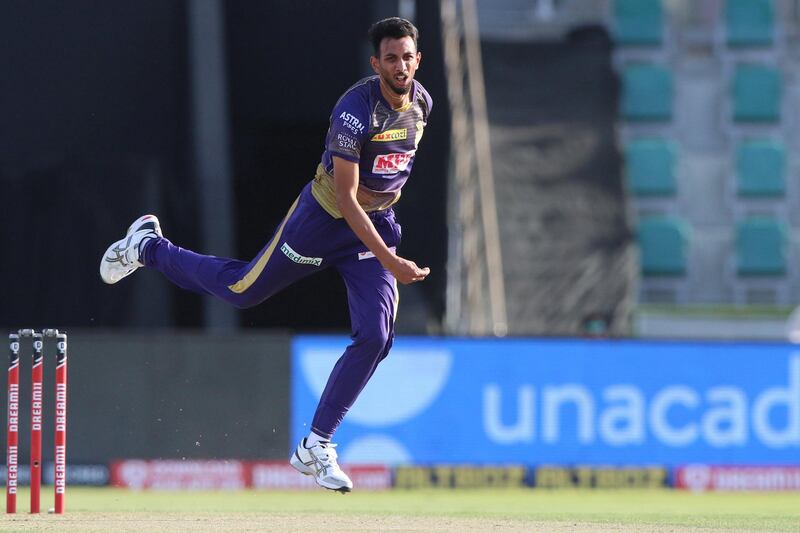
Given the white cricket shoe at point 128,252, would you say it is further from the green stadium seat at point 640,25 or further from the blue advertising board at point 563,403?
the green stadium seat at point 640,25

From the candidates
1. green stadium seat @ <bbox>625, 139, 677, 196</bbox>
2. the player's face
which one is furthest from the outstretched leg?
green stadium seat @ <bbox>625, 139, 677, 196</bbox>

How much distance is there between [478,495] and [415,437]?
0.74 metres

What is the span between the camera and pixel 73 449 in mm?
11867

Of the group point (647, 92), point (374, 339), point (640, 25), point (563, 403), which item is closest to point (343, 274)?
point (374, 339)

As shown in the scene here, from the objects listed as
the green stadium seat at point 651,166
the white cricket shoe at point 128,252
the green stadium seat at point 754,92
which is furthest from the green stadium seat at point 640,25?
the white cricket shoe at point 128,252

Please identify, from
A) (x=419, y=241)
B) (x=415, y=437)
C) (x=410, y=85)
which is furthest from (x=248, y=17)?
(x=410, y=85)

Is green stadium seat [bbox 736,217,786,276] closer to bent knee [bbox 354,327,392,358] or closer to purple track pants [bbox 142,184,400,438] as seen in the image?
purple track pants [bbox 142,184,400,438]

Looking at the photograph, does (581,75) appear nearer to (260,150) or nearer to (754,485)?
(260,150)

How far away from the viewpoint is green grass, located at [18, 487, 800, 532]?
A: 8.59 meters

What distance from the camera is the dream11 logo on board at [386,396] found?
12180 millimetres

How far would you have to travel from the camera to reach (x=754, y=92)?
61.3 feet

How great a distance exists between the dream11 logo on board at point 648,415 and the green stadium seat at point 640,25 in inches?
290

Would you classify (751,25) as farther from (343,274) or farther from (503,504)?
(343,274)

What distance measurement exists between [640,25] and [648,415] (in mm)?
7850
